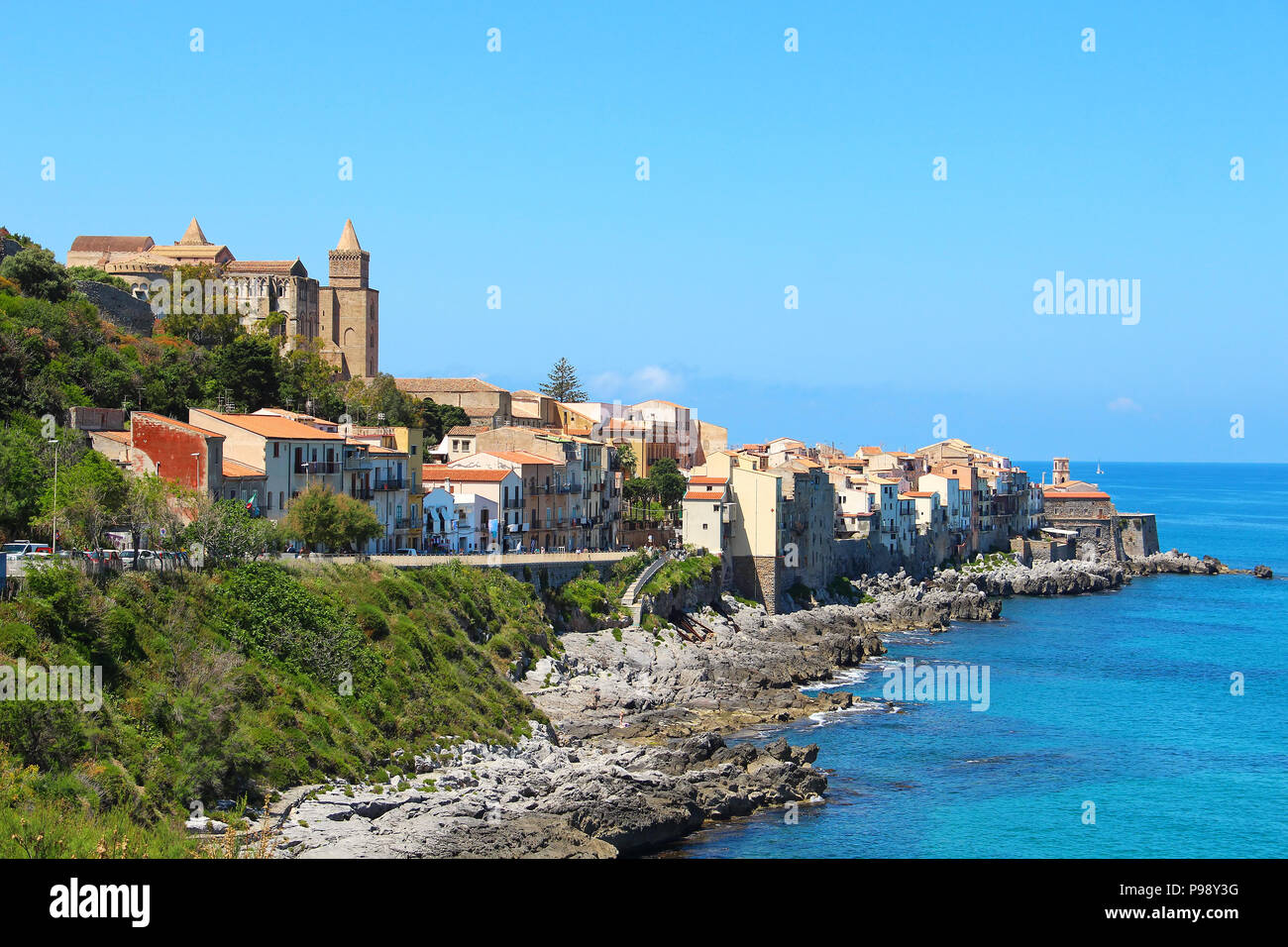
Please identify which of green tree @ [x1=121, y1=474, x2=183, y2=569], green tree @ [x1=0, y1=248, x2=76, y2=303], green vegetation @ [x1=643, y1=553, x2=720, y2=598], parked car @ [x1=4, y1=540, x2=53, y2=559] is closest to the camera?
parked car @ [x1=4, y1=540, x2=53, y2=559]

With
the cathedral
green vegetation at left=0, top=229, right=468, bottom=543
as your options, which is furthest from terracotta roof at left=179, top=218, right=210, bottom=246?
green vegetation at left=0, top=229, right=468, bottom=543

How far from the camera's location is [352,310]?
91.9 meters

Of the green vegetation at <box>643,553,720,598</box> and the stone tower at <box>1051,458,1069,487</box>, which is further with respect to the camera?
the stone tower at <box>1051,458,1069,487</box>

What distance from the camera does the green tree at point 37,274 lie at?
52.9m

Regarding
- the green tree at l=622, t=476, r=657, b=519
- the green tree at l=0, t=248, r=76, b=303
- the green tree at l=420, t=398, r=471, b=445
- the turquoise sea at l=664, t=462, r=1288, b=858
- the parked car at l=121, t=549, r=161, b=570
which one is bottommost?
A: the turquoise sea at l=664, t=462, r=1288, b=858

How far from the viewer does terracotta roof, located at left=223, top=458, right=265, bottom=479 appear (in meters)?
40.1

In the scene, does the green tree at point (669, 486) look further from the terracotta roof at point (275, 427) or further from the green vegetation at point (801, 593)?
the terracotta roof at point (275, 427)

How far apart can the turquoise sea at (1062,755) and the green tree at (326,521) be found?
594 inches

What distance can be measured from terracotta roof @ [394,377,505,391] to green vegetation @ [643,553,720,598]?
23.5m

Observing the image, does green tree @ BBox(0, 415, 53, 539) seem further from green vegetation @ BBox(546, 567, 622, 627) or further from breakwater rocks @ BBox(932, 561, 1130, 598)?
breakwater rocks @ BBox(932, 561, 1130, 598)
